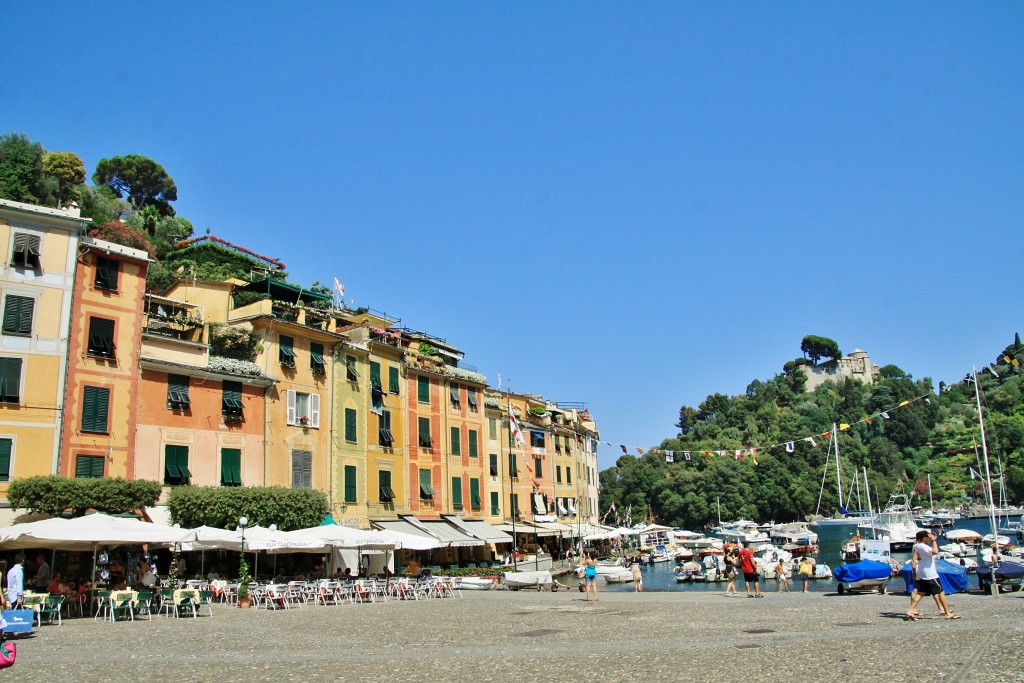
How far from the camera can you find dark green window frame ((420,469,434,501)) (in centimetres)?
4591

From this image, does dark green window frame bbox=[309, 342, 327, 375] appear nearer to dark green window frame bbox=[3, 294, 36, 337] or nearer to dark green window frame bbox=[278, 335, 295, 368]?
dark green window frame bbox=[278, 335, 295, 368]

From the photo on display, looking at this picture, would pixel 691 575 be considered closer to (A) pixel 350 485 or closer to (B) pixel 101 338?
(A) pixel 350 485

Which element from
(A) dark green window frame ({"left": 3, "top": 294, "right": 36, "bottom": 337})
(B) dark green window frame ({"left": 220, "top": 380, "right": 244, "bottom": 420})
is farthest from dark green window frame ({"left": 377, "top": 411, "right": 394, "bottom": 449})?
(A) dark green window frame ({"left": 3, "top": 294, "right": 36, "bottom": 337})

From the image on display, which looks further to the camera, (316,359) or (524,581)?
(316,359)

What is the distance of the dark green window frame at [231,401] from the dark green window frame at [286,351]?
304 centimetres

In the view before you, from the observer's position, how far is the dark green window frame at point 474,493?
164ft

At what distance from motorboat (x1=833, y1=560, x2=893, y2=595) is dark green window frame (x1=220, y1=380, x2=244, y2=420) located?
23721 mm

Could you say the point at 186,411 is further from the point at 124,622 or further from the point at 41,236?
the point at 124,622

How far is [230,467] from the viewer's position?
115 feet

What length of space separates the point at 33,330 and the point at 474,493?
2681cm

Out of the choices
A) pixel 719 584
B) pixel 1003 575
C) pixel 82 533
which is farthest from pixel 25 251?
pixel 719 584


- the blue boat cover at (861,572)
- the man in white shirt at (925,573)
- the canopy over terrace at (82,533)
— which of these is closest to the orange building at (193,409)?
the canopy over terrace at (82,533)

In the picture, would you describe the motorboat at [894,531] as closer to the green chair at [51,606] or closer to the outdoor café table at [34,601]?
the green chair at [51,606]

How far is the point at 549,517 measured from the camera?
59.6m
